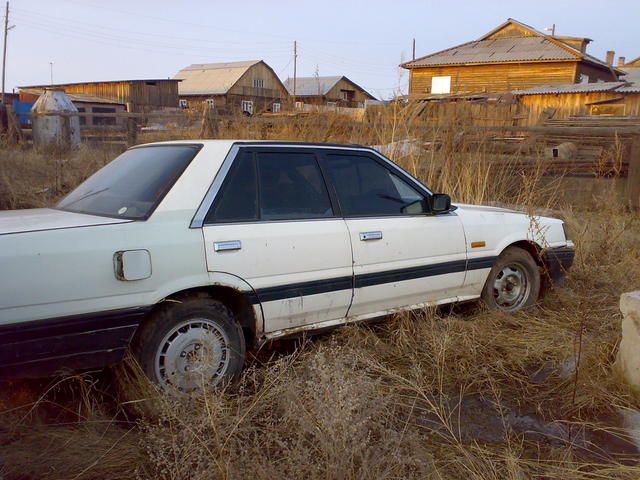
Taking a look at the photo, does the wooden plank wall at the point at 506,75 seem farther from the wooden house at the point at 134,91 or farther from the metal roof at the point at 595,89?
the wooden house at the point at 134,91

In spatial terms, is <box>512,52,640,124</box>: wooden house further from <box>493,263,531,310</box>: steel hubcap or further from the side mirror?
the side mirror

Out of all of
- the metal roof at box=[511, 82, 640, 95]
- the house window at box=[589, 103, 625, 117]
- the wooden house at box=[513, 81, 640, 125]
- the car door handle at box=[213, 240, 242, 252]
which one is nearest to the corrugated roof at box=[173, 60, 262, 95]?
the metal roof at box=[511, 82, 640, 95]

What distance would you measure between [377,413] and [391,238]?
1501 millimetres

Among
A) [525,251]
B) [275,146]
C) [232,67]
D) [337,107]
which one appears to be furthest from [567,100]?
[232,67]

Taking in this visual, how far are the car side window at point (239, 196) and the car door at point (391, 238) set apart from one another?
25.1 inches

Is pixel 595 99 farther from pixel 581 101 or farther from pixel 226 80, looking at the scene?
pixel 226 80

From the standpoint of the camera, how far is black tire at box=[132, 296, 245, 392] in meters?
2.85

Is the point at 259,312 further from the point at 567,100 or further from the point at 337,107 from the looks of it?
the point at 567,100

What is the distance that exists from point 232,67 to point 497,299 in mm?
51878

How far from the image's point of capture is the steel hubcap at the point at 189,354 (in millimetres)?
2896

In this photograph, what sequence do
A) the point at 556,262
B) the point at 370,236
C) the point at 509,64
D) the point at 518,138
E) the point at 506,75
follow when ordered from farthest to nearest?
the point at 506,75 → the point at 509,64 → the point at 518,138 → the point at 556,262 → the point at 370,236

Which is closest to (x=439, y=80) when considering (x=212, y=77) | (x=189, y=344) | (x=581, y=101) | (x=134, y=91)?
(x=581, y=101)

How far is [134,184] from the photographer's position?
3.34 metres

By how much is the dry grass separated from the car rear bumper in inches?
15.7
